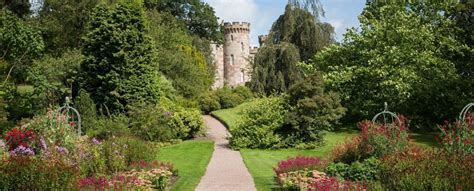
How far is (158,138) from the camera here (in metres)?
24.4

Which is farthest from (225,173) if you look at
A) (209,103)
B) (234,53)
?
(234,53)

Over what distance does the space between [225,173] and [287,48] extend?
18.6m

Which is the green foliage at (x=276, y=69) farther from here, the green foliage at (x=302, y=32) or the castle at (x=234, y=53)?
the castle at (x=234, y=53)

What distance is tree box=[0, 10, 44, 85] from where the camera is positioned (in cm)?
2553

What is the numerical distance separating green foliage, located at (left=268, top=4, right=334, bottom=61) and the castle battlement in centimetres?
2568

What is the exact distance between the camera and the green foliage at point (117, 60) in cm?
2586

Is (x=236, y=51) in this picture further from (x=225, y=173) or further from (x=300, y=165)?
(x=300, y=165)

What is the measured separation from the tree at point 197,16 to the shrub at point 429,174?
140 feet

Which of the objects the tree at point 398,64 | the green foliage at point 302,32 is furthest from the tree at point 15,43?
the tree at point 398,64

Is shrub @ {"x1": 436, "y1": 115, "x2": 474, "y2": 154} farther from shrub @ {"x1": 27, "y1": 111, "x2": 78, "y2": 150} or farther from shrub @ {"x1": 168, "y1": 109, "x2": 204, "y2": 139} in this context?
shrub @ {"x1": 168, "y1": 109, "x2": 204, "y2": 139}

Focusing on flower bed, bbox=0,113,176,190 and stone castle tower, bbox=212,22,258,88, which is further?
stone castle tower, bbox=212,22,258,88

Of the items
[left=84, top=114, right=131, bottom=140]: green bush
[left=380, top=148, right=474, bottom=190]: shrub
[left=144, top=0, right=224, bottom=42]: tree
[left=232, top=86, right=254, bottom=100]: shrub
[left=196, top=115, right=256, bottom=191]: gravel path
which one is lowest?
[left=196, top=115, right=256, bottom=191]: gravel path

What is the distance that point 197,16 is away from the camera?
53.4 meters

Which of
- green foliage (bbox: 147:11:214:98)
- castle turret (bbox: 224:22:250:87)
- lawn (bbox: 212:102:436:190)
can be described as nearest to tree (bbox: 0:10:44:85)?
green foliage (bbox: 147:11:214:98)
